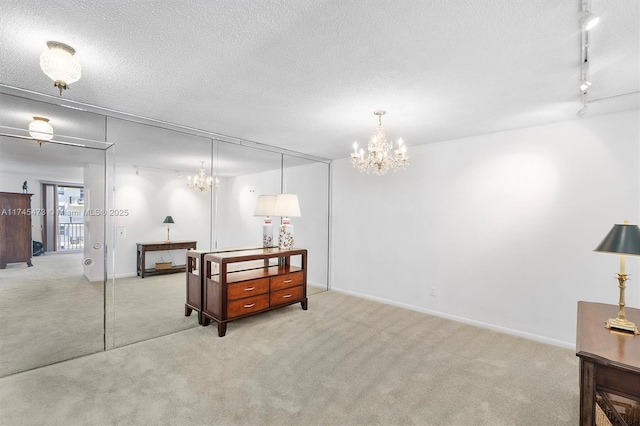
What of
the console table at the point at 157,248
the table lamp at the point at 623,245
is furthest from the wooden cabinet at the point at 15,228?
the table lamp at the point at 623,245

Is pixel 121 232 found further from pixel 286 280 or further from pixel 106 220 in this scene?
pixel 286 280

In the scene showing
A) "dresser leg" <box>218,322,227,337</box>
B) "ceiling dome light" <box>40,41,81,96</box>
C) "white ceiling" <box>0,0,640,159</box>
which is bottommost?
"dresser leg" <box>218,322,227,337</box>

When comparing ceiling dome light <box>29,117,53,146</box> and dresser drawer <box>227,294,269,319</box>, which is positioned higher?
ceiling dome light <box>29,117,53,146</box>

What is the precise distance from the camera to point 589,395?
4.66 ft

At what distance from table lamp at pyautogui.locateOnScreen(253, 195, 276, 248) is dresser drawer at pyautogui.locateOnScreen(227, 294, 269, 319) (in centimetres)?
89

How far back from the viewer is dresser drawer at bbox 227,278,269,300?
3.62m

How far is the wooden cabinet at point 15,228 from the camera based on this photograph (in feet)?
8.66

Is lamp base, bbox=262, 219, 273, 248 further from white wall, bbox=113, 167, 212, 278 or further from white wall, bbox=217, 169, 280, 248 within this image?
white wall, bbox=113, 167, 212, 278

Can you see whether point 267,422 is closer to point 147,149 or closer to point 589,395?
point 589,395

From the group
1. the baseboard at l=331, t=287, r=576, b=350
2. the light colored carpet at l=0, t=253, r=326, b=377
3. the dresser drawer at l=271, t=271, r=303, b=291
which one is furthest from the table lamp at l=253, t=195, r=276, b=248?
the baseboard at l=331, t=287, r=576, b=350

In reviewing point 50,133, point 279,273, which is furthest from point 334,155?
point 50,133

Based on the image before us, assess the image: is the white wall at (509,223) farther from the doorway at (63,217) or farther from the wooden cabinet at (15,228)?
the wooden cabinet at (15,228)

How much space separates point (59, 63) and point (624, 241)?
11.7ft

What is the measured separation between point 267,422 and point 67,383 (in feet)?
5.86
